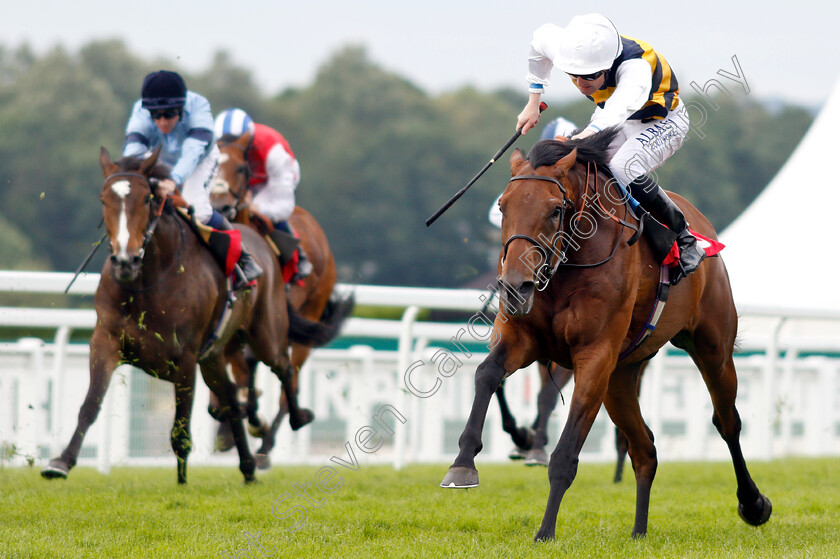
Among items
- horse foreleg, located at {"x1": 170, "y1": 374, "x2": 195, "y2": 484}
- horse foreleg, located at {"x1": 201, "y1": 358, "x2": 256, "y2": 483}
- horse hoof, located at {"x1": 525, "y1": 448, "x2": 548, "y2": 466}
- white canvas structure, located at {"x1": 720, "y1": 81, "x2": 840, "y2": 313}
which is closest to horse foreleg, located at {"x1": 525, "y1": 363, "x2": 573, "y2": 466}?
horse hoof, located at {"x1": 525, "y1": 448, "x2": 548, "y2": 466}

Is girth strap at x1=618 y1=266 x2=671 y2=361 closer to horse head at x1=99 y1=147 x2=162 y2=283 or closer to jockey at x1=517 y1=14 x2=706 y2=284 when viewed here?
jockey at x1=517 y1=14 x2=706 y2=284

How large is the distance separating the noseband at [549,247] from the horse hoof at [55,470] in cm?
239

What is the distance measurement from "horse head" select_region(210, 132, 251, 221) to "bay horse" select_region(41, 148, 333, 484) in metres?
1.03

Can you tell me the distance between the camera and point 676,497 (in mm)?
6230

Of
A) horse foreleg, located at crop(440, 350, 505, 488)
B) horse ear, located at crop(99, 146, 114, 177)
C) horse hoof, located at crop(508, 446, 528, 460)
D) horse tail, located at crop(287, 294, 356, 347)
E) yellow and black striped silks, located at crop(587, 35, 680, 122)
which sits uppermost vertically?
yellow and black striped silks, located at crop(587, 35, 680, 122)

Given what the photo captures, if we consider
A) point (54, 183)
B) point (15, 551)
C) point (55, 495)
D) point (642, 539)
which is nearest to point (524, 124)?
point (642, 539)

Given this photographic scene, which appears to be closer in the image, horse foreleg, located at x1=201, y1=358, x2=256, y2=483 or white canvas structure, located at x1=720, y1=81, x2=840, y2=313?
horse foreleg, located at x1=201, y1=358, x2=256, y2=483

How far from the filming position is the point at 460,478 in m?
3.88

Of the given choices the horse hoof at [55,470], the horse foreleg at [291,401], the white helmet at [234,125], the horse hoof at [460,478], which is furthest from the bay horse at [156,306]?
the horse hoof at [460,478]

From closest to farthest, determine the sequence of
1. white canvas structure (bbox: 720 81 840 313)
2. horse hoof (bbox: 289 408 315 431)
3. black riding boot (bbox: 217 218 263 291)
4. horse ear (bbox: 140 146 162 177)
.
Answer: horse ear (bbox: 140 146 162 177), black riding boot (bbox: 217 218 263 291), horse hoof (bbox: 289 408 315 431), white canvas structure (bbox: 720 81 840 313)

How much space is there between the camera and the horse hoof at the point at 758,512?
5.05 m

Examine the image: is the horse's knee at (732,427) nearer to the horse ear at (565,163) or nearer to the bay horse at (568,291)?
the bay horse at (568,291)

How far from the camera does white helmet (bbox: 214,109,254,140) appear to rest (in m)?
8.17

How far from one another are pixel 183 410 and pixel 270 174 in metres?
2.54
